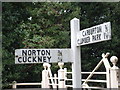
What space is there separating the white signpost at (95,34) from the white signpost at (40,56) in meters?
0.18

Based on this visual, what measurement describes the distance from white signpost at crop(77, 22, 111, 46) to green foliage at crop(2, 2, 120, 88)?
3990 millimetres

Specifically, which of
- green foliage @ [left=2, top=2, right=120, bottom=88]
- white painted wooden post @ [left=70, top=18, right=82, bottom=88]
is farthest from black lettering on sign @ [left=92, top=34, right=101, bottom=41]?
green foliage @ [left=2, top=2, right=120, bottom=88]

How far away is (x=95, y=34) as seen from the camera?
98.7 inches

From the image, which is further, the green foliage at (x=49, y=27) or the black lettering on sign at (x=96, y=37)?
the green foliage at (x=49, y=27)

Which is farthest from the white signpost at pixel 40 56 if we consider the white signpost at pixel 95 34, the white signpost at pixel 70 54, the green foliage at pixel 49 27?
the green foliage at pixel 49 27

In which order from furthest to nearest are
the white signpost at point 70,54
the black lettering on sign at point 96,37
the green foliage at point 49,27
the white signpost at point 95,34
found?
the green foliage at point 49,27 → the white signpost at point 70,54 → the black lettering on sign at point 96,37 → the white signpost at point 95,34

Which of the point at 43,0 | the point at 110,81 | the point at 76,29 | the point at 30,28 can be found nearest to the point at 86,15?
the point at 43,0

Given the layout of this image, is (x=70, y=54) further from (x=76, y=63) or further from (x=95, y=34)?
(x=95, y=34)

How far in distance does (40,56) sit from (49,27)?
19.7 feet

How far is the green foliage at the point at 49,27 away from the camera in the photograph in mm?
6754

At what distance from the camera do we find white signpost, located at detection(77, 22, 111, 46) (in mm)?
2347

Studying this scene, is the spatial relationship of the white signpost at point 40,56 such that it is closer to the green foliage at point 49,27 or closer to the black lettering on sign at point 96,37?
the black lettering on sign at point 96,37

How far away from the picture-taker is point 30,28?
801 cm

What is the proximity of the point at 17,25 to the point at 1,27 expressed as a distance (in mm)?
759
